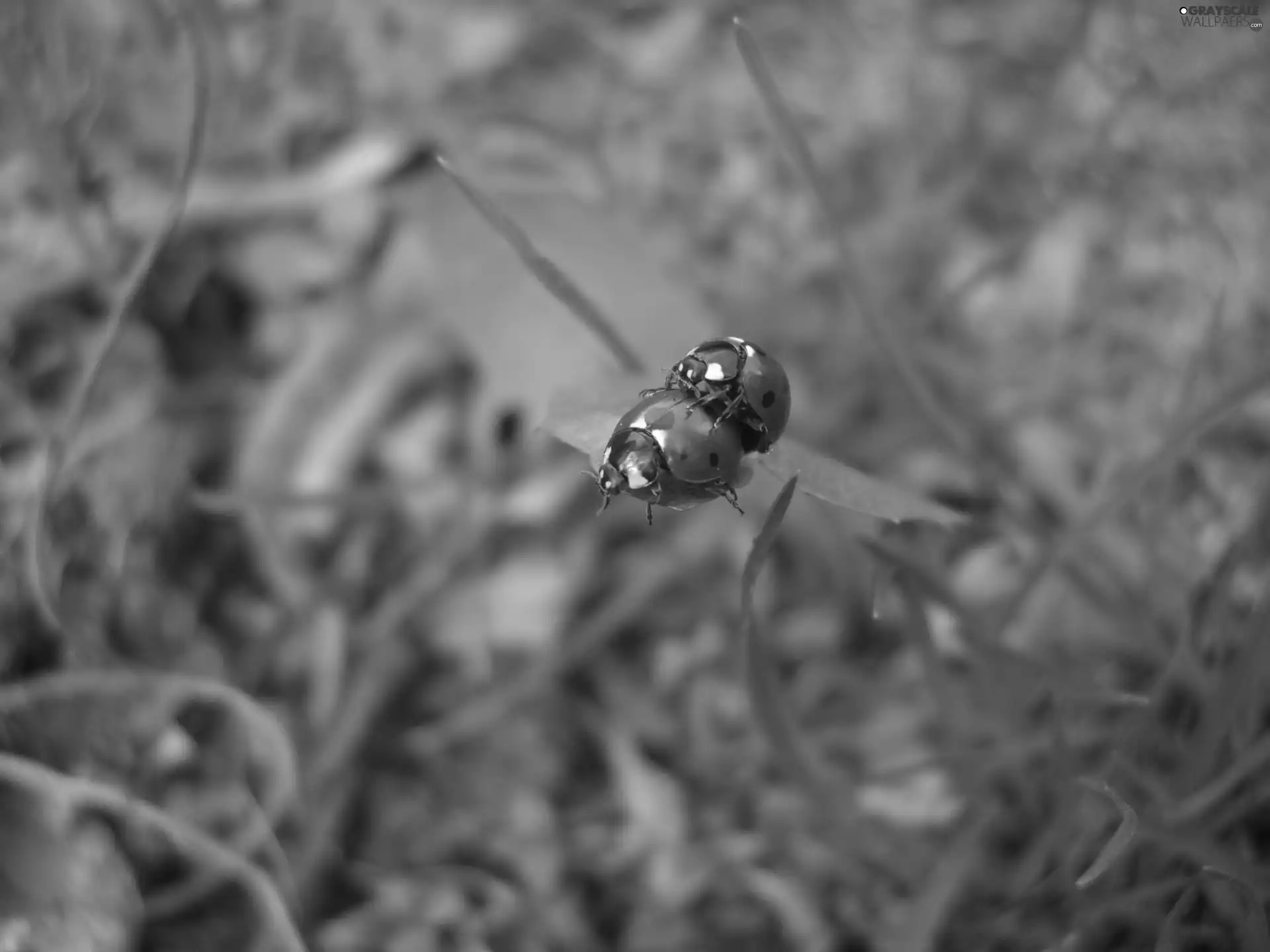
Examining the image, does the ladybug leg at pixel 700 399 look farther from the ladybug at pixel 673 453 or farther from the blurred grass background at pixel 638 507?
the blurred grass background at pixel 638 507

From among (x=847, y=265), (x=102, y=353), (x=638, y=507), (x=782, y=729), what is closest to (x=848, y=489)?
Answer: (x=782, y=729)

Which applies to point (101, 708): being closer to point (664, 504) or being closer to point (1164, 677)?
point (664, 504)

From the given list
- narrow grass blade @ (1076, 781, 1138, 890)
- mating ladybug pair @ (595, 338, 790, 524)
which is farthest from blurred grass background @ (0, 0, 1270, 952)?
mating ladybug pair @ (595, 338, 790, 524)

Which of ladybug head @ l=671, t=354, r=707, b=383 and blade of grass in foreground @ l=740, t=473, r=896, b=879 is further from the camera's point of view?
ladybug head @ l=671, t=354, r=707, b=383

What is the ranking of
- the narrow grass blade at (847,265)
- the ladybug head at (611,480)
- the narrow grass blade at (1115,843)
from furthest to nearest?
the narrow grass blade at (847,265) → the ladybug head at (611,480) → the narrow grass blade at (1115,843)

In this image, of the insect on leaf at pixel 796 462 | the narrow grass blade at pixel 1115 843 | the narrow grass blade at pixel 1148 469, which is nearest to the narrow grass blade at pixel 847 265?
the narrow grass blade at pixel 1148 469

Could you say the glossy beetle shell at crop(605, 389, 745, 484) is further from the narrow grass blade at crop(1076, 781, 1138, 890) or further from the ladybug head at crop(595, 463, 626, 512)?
the narrow grass blade at crop(1076, 781, 1138, 890)

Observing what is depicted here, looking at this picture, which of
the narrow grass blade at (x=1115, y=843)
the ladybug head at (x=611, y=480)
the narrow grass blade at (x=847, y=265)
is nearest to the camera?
the narrow grass blade at (x=1115, y=843)

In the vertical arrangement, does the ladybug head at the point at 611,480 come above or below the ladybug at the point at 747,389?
below
